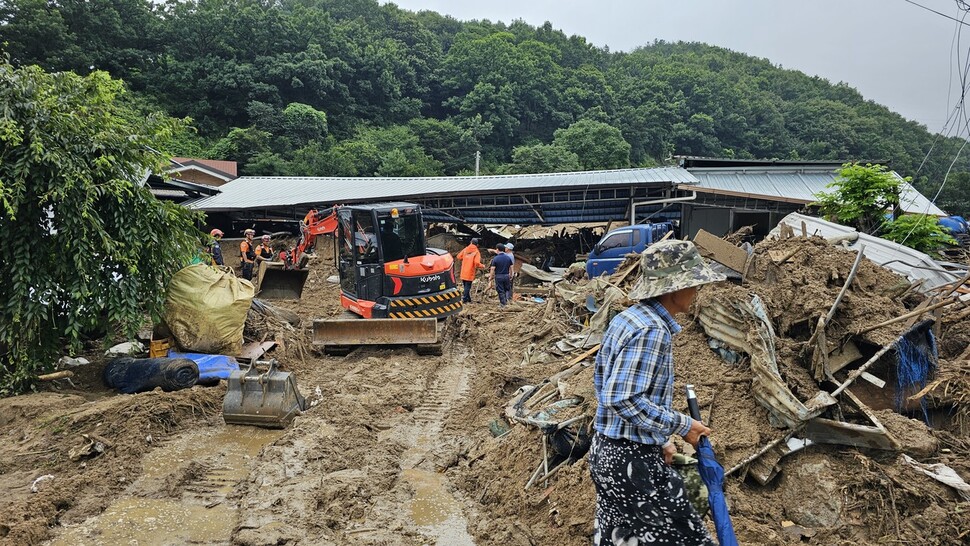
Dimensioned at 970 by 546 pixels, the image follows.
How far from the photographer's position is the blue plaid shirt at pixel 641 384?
2.54m

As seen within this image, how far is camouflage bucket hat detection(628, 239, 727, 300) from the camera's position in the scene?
Result: 2670mm

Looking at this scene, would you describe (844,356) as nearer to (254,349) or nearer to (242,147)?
(254,349)

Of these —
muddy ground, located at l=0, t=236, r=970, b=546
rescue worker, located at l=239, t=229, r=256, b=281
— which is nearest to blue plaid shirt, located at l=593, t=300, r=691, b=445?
muddy ground, located at l=0, t=236, r=970, b=546

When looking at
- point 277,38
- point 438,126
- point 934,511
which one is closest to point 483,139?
point 438,126

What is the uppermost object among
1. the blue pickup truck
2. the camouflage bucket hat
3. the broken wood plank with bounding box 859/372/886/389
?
the camouflage bucket hat

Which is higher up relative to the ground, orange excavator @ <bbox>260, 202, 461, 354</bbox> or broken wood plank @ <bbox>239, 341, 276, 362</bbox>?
orange excavator @ <bbox>260, 202, 461, 354</bbox>

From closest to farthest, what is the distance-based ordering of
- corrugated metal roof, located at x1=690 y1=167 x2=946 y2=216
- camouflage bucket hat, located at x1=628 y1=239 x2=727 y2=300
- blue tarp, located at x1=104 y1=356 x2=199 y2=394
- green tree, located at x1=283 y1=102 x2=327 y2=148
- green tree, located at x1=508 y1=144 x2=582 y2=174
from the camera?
camouflage bucket hat, located at x1=628 y1=239 x2=727 y2=300
blue tarp, located at x1=104 y1=356 x2=199 y2=394
corrugated metal roof, located at x1=690 y1=167 x2=946 y2=216
green tree, located at x1=508 y1=144 x2=582 y2=174
green tree, located at x1=283 y1=102 x2=327 y2=148

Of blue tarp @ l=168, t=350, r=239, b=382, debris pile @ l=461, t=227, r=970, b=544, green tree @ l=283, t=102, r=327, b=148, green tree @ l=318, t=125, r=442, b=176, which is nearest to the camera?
debris pile @ l=461, t=227, r=970, b=544

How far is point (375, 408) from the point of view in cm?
689

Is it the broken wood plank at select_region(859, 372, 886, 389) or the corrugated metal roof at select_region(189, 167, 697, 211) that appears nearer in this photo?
the broken wood plank at select_region(859, 372, 886, 389)

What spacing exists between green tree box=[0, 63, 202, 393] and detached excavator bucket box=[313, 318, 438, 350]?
8.52ft

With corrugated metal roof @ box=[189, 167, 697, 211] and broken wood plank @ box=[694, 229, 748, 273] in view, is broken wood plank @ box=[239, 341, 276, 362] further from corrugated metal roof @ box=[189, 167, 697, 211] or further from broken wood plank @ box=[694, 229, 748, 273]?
corrugated metal roof @ box=[189, 167, 697, 211]

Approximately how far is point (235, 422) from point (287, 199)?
57.5ft

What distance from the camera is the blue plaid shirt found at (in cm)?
254
